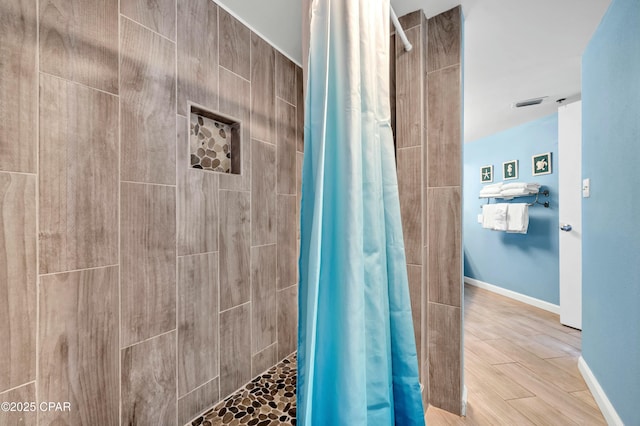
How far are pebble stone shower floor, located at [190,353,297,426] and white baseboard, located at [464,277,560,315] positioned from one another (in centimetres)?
320

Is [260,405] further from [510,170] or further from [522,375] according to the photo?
[510,170]

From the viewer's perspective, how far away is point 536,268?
3.20m

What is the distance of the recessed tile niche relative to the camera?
4.56 ft

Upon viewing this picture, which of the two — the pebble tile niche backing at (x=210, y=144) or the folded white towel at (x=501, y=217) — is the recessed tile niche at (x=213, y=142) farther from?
the folded white towel at (x=501, y=217)

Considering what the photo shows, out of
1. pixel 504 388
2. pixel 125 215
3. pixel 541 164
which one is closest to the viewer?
pixel 125 215

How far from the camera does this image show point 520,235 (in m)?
3.40

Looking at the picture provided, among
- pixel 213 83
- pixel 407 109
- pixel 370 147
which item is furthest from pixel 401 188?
pixel 213 83

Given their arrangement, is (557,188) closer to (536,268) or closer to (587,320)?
(536,268)

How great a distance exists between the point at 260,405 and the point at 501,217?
3533 millimetres

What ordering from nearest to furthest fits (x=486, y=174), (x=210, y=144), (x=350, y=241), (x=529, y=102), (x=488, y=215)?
(x=350, y=241) < (x=210, y=144) < (x=529, y=102) < (x=488, y=215) < (x=486, y=174)

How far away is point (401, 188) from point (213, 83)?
122cm

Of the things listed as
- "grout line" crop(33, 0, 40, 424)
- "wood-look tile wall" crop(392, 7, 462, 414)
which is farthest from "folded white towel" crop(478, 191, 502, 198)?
"grout line" crop(33, 0, 40, 424)

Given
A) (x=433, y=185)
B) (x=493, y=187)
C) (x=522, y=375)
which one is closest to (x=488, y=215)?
(x=493, y=187)

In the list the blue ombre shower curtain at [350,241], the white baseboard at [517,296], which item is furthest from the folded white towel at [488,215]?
the blue ombre shower curtain at [350,241]
